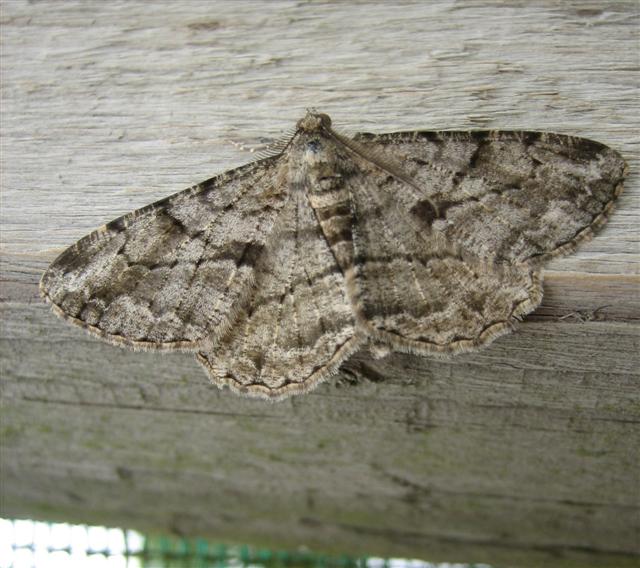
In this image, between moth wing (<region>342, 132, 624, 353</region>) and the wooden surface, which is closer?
moth wing (<region>342, 132, 624, 353</region>)

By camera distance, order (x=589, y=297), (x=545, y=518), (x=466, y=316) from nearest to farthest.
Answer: (x=589, y=297) → (x=466, y=316) → (x=545, y=518)

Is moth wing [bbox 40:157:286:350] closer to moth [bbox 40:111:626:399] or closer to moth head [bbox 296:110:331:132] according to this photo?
moth [bbox 40:111:626:399]

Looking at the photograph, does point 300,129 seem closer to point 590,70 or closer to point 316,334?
point 316,334

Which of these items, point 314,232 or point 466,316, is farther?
point 314,232

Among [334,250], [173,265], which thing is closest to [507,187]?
[334,250]

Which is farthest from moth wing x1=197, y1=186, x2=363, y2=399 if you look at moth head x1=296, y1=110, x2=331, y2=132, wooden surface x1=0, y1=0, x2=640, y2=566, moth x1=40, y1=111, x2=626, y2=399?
moth head x1=296, y1=110, x2=331, y2=132

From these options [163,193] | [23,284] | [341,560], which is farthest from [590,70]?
[341,560]

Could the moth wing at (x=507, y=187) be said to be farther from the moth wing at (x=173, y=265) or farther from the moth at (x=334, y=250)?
the moth wing at (x=173, y=265)
